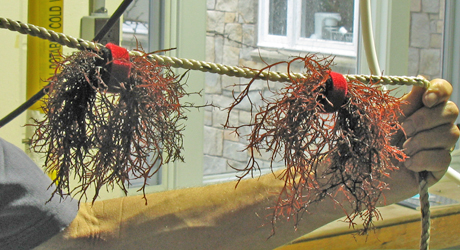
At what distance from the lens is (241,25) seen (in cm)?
189

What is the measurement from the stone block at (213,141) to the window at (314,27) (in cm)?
48

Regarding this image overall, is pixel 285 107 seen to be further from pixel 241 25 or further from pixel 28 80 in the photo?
pixel 241 25

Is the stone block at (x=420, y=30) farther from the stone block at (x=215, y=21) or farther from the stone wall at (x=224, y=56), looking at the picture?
the stone block at (x=215, y=21)

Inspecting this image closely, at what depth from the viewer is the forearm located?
566 millimetres

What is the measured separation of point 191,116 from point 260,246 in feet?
2.48

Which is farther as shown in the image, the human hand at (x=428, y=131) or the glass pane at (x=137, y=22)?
the glass pane at (x=137, y=22)

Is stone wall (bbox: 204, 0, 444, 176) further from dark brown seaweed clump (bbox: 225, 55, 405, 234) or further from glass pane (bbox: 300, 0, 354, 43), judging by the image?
dark brown seaweed clump (bbox: 225, 55, 405, 234)

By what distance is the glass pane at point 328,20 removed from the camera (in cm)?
197

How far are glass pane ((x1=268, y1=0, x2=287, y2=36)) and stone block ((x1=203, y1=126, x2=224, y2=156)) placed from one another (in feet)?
1.78

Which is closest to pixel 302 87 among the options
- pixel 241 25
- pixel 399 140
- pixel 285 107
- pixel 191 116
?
pixel 285 107

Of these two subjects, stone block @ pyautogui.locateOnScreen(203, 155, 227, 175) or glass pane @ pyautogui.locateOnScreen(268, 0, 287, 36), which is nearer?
stone block @ pyautogui.locateOnScreen(203, 155, 227, 175)

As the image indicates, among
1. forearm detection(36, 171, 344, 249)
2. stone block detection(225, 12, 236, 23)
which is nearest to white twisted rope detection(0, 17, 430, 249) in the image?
forearm detection(36, 171, 344, 249)

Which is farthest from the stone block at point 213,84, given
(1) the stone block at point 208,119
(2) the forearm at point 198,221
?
(2) the forearm at point 198,221

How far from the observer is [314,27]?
1984 millimetres
